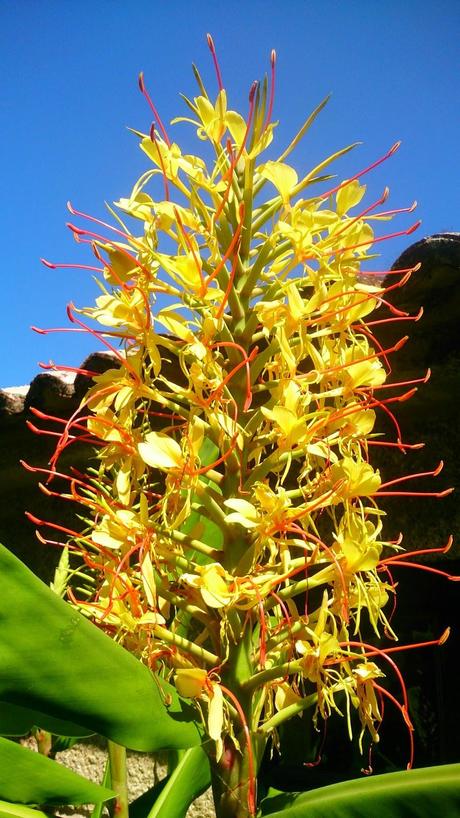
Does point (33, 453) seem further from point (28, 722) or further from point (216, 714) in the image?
point (216, 714)

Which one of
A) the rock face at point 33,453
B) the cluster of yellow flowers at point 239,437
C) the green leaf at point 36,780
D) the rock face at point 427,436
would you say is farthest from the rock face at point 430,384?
the green leaf at point 36,780

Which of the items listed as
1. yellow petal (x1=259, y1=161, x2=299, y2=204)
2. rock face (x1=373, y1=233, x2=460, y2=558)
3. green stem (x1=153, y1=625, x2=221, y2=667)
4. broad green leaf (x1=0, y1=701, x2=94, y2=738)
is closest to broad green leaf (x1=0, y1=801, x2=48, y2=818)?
broad green leaf (x1=0, y1=701, x2=94, y2=738)

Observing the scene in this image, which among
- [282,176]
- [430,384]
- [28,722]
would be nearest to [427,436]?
[430,384]

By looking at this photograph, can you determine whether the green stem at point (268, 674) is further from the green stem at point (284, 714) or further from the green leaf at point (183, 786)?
the green leaf at point (183, 786)

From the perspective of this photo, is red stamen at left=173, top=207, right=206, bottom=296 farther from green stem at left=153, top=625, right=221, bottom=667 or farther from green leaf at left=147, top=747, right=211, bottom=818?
green leaf at left=147, top=747, right=211, bottom=818

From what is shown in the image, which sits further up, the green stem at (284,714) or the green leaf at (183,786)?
the green stem at (284,714)

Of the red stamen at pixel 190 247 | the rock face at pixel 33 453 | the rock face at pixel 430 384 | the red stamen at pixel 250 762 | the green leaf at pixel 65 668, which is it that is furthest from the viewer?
the rock face at pixel 33 453
